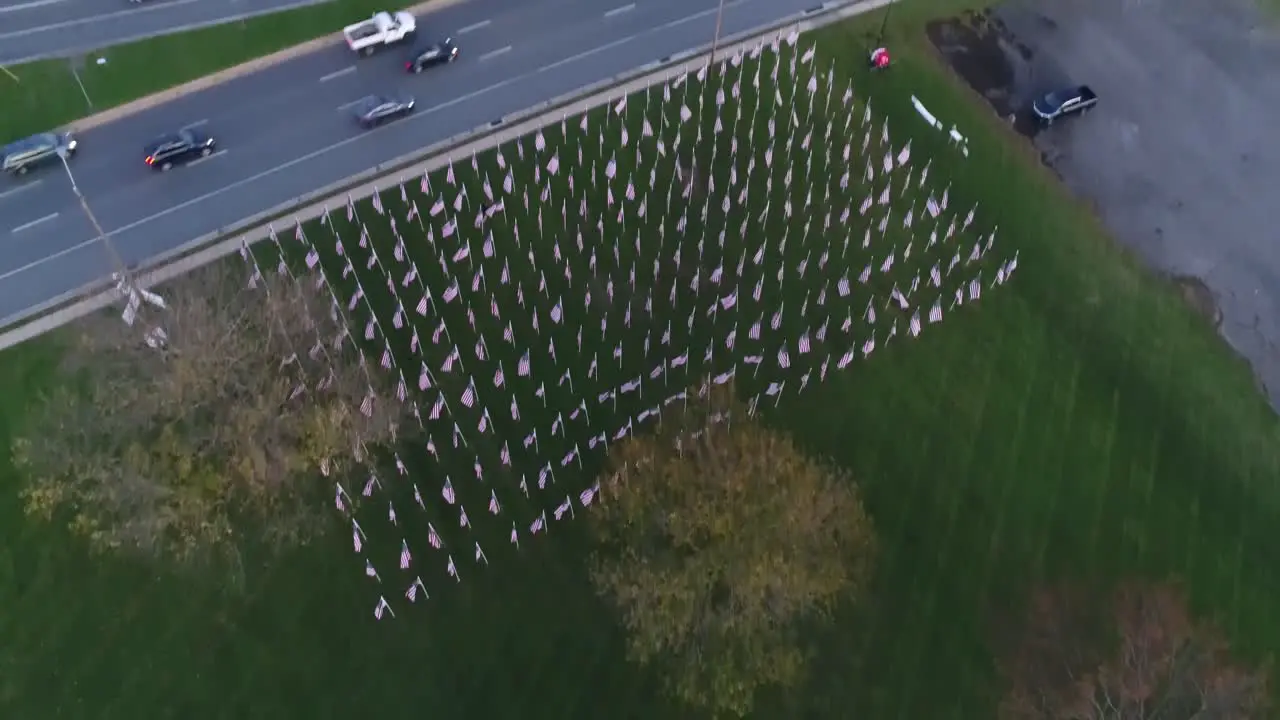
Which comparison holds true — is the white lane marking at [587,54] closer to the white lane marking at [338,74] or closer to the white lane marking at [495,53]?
the white lane marking at [495,53]

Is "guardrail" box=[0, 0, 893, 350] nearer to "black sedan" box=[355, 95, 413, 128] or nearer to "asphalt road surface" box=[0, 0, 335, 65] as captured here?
"black sedan" box=[355, 95, 413, 128]

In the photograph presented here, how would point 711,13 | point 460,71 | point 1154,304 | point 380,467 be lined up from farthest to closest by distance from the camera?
point 711,13 → point 460,71 → point 1154,304 → point 380,467

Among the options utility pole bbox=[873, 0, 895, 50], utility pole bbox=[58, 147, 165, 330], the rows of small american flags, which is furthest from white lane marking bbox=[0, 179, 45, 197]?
utility pole bbox=[873, 0, 895, 50]

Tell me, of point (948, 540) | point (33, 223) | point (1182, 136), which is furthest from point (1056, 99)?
point (33, 223)

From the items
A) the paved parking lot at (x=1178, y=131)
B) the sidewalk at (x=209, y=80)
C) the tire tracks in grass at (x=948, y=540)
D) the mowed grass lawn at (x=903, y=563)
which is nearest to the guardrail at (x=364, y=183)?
the mowed grass lawn at (x=903, y=563)

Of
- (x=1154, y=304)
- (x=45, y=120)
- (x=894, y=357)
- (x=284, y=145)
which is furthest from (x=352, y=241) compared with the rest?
(x=1154, y=304)

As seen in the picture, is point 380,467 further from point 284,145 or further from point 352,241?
point 284,145
